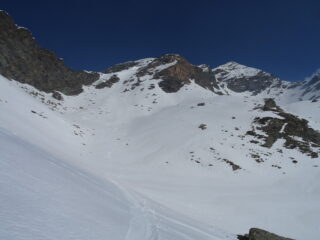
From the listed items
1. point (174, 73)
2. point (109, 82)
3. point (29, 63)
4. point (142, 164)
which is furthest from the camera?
point (174, 73)

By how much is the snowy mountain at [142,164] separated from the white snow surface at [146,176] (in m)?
0.06

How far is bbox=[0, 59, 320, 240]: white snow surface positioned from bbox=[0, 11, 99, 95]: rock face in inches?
354

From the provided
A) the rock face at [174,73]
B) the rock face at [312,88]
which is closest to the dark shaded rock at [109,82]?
the rock face at [174,73]

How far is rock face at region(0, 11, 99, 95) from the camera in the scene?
47650 mm

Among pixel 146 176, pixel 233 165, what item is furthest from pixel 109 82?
pixel 146 176

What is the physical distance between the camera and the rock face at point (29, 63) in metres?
47.7

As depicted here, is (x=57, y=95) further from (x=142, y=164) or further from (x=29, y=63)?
(x=142, y=164)

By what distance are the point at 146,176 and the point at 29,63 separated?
46771 mm

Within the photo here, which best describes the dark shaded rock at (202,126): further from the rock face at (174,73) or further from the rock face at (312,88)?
the rock face at (312,88)

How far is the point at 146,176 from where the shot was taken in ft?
64.1

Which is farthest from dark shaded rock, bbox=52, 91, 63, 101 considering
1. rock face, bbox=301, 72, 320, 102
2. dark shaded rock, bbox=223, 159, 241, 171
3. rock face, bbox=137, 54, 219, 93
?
rock face, bbox=301, 72, 320, 102

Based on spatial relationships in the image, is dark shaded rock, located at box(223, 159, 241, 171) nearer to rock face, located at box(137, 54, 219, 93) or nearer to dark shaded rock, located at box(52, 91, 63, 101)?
dark shaded rock, located at box(52, 91, 63, 101)

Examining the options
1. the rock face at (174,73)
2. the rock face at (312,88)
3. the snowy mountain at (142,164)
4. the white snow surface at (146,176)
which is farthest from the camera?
the rock face at (312,88)

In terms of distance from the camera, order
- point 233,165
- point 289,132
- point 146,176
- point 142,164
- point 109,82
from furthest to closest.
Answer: point 109,82 < point 289,132 < point 233,165 < point 142,164 < point 146,176
